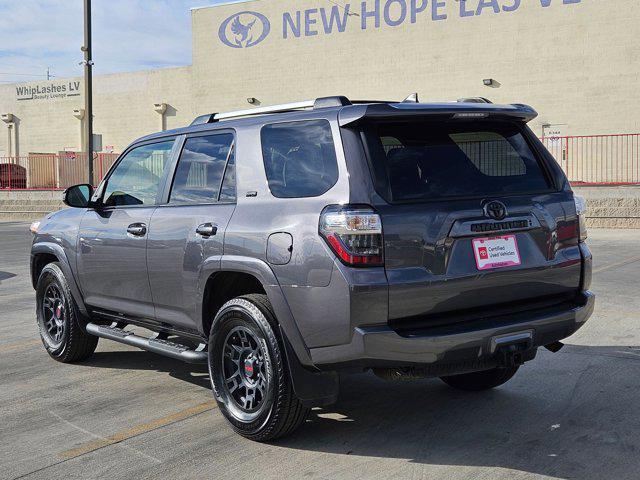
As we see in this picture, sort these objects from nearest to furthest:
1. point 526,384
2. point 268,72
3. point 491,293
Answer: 1. point 491,293
2. point 526,384
3. point 268,72

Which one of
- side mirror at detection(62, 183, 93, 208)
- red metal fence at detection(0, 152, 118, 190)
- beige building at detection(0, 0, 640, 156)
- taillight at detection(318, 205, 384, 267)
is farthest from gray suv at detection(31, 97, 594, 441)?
red metal fence at detection(0, 152, 118, 190)

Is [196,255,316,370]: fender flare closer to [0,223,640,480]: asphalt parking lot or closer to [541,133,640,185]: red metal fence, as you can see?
[0,223,640,480]: asphalt parking lot

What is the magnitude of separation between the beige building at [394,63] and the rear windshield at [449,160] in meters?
22.2

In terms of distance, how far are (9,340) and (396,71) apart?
23307mm

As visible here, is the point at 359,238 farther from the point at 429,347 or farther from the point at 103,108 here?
the point at 103,108

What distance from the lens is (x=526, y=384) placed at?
18.9 feet

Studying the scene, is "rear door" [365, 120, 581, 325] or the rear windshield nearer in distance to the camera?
"rear door" [365, 120, 581, 325]

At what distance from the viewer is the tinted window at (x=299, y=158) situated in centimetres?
438

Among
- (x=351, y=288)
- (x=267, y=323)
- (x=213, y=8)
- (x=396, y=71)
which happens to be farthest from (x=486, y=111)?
(x=213, y=8)

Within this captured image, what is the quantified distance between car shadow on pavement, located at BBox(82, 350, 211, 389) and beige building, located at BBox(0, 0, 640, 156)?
21685mm

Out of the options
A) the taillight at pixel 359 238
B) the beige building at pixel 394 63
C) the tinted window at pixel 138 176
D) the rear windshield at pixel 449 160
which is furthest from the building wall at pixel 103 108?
the taillight at pixel 359 238

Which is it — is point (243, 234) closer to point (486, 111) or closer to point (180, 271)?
point (180, 271)

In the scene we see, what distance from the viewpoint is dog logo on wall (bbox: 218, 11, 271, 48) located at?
3209cm

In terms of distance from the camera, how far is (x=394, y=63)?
29.2 meters
